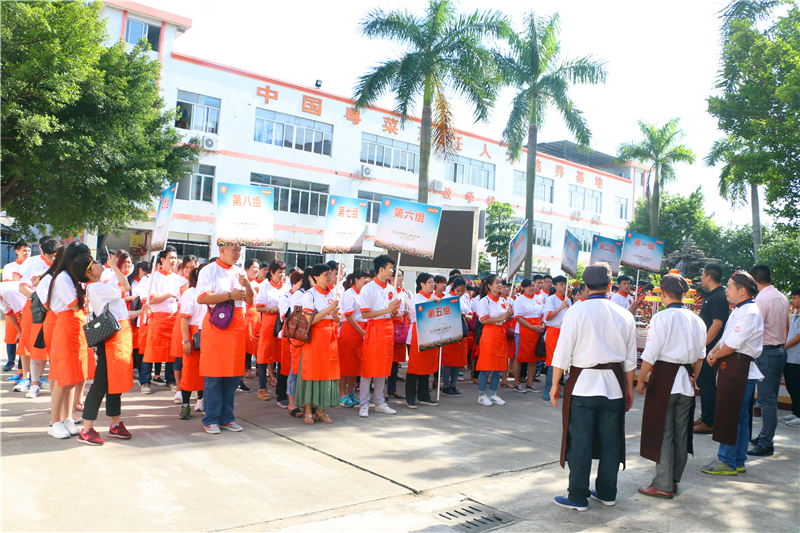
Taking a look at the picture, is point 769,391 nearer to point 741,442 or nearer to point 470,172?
point 741,442

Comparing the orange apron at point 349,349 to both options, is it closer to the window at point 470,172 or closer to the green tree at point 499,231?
the green tree at point 499,231

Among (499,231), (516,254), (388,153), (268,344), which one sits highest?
(388,153)

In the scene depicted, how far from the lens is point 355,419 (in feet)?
21.5

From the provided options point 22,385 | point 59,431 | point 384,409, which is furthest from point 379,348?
point 22,385

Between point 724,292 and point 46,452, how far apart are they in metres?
6.71

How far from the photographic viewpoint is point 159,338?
738 centimetres

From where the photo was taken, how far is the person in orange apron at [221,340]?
216 inches

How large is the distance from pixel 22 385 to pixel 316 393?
3.97m

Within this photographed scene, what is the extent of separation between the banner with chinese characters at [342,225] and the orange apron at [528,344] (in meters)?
3.24

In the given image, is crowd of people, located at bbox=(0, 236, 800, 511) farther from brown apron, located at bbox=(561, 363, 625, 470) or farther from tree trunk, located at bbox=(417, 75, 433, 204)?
tree trunk, located at bbox=(417, 75, 433, 204)

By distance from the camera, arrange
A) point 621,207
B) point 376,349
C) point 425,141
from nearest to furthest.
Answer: point 376,349 < point 425,141 < point 621,207

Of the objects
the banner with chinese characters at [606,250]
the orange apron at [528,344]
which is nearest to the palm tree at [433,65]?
the banner with chinese characters at [606,250]

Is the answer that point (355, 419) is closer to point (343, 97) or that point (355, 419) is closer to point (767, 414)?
point (767, 414)

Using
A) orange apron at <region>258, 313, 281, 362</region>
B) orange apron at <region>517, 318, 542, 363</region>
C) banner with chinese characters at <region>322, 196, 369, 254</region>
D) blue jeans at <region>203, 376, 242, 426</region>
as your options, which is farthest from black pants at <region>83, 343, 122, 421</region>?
orange apron at <region>517, 318, 542, 363</region>
